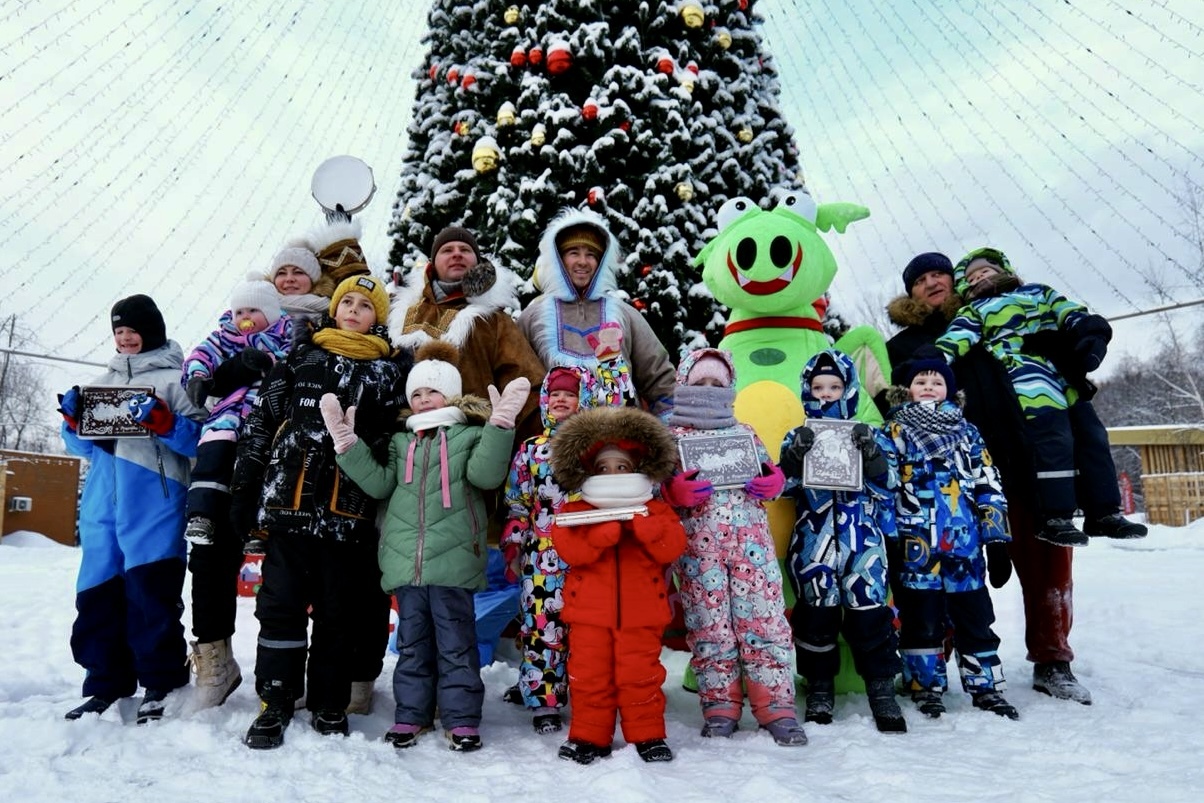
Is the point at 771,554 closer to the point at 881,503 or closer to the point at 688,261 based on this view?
the point at 881,503

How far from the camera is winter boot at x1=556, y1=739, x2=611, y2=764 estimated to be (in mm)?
2727

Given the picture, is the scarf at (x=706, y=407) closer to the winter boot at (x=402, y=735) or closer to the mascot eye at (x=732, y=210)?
the mascot eye at (x=732, y=210)

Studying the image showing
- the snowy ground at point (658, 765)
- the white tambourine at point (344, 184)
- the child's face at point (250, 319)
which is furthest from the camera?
the white tambourine at point (344, 184)

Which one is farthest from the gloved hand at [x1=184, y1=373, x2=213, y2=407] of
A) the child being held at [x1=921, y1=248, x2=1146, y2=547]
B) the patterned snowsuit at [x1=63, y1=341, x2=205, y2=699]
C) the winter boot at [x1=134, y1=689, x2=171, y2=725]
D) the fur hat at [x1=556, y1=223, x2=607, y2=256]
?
the child being held at [x1=921, y1=248, x2=1146, y2=547]

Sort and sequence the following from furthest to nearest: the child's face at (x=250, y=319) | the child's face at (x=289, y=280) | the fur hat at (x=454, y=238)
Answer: the fur hat at (x=454, y=238) → the child's face at (x=289, y=280) → the child's face at (x=250, y=319)

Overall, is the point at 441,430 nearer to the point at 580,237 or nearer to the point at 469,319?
the point at 469,319

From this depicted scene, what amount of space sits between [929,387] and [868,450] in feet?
1.79

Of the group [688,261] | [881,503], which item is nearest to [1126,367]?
[688,261]

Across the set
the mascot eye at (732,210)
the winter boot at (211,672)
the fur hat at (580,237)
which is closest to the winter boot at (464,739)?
the winter boot at (211,672)

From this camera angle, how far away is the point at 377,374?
340 centimetres

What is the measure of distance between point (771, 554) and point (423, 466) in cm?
153

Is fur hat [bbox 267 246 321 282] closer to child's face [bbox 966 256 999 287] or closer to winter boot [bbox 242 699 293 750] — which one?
winter boot [bbox 242 699 293 750]

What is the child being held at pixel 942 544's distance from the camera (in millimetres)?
3408

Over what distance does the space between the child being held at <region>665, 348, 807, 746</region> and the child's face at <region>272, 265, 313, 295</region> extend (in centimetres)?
237
